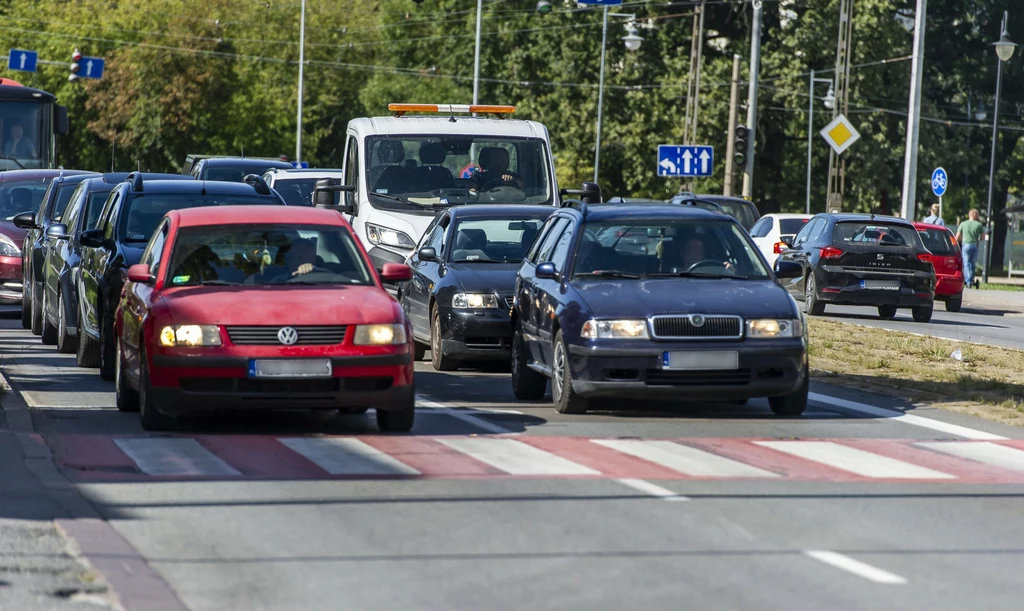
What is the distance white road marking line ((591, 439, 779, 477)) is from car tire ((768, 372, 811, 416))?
1958 millimetres

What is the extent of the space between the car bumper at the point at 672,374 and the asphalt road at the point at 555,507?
0.79 feet

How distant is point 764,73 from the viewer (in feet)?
209

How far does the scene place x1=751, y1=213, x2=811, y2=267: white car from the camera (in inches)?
1307

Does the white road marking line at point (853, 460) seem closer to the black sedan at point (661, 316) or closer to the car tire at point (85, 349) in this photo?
the black sedan at point (661, 316)

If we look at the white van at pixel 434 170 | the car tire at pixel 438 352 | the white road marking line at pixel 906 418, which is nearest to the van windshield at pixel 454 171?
the white van at pixel 434 170

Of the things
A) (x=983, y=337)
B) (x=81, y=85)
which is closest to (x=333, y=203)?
(x=983, y=337)

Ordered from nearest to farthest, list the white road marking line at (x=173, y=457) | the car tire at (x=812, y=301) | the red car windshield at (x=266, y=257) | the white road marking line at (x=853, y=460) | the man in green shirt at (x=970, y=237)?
the white road marking line at (x=173, y=457) < the white road marking line at (x=853, y=460) < the red car windshield at (x=266, y=257) < the car tire at (x=812, y=301) < the man in green shirt at (x=970, y=237)

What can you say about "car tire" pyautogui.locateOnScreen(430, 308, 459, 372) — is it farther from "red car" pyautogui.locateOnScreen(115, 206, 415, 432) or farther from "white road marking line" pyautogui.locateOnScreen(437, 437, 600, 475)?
"white road marking line" pyautogui.locateOnScreen(437, 437, 600, 475)

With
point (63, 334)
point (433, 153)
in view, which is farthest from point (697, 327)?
point (433, 153)

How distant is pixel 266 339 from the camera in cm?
1151

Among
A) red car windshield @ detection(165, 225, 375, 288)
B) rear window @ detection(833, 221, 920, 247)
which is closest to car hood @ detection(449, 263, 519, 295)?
red car windshield @ detection(165, 225, 375, 288)

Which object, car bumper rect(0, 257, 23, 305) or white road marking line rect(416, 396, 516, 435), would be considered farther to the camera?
car bumper rect(0, 257, 23, 305)

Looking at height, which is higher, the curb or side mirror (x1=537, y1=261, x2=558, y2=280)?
side mirror (x1=537, y1=261, x2=558, y2=280)

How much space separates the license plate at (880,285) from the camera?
90.0 ft
